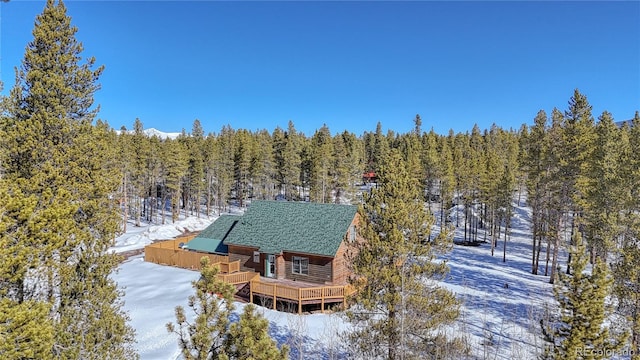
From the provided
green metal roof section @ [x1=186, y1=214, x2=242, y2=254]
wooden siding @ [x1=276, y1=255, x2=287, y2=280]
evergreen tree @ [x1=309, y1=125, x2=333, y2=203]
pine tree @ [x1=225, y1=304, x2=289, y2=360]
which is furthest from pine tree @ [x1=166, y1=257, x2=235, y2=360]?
evergreen tree @ [x1=309, y1=125, x2=333, y2=203]

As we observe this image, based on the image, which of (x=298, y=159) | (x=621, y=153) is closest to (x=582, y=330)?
(x=621, y=153)

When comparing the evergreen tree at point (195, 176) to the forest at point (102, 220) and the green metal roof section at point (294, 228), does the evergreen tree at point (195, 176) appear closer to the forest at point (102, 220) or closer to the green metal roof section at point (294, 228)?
the green metal roof section at point (294, 228)

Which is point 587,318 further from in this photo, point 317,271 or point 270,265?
point 270,265

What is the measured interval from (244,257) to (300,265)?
14.7 ft

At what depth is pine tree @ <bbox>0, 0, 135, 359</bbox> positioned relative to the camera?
807cm

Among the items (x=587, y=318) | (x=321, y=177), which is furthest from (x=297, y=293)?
(x=321, y=177)

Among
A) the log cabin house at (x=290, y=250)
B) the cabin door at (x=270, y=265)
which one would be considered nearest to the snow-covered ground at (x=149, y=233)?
the log cabin house at (x=290, y=250)

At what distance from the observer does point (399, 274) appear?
40.7 feet

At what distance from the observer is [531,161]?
30.2 m

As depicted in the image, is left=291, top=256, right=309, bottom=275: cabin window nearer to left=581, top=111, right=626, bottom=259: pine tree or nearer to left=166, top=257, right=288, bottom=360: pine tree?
left=166, top=257, right=288, bottom=360: pine tree

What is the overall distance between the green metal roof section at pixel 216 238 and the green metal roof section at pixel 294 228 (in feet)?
6.56

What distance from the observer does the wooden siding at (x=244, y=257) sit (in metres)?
25.3

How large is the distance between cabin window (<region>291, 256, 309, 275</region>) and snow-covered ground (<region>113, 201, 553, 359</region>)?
3.91 metres

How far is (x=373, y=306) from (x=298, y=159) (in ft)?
169
